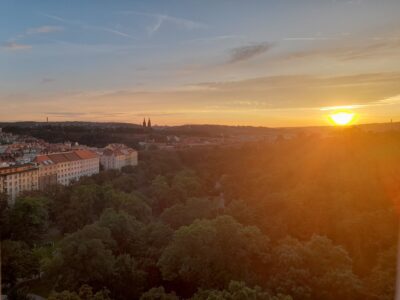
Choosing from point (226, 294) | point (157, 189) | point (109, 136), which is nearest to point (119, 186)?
point (157, 189)

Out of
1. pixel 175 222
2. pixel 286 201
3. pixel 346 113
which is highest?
pixel 346 113

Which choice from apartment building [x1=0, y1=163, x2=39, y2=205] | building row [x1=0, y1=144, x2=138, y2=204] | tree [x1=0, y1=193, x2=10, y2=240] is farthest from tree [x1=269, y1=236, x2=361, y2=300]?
apartment building [x1=0, y1=163, x2=39, y2=205]

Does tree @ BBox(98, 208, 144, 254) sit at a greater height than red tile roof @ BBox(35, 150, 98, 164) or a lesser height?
lesser

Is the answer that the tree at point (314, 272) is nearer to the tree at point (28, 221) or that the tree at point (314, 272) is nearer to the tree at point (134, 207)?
the tree at point (134, 207)

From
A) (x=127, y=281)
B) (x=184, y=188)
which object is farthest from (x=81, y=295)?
(x=184, y=188)

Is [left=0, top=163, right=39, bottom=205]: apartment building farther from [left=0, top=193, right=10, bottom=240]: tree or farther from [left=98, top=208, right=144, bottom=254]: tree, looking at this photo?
[left=98, top=208, right=144, bottom=254]: tree

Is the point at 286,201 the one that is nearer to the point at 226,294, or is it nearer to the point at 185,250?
the point at 185,250

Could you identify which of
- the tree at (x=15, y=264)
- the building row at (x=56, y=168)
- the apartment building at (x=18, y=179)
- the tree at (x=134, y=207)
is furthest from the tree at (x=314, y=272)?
the apartment building at (x=18, y=179)

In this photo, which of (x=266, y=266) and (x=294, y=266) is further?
(x=266, y=266)
